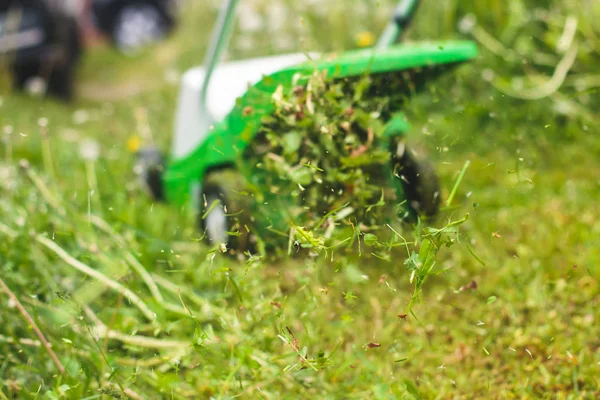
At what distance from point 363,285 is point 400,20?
34.9 inches

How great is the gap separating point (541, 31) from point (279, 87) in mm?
1895

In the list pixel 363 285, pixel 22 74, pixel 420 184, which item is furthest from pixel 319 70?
pixel 22 74

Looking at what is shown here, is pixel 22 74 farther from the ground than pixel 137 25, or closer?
farther from the ground

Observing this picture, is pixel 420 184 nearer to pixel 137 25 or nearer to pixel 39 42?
pixel 39 42

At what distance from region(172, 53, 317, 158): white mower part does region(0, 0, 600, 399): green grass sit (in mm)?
251

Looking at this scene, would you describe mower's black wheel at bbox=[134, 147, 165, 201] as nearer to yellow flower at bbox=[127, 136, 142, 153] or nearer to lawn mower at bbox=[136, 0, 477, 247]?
lawn mower at bbox=[136, 0, 477, 247]

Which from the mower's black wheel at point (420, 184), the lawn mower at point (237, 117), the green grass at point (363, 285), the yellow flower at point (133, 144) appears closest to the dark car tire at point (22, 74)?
the green grass at point (363, 285)

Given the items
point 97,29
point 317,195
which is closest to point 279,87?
point 317,195

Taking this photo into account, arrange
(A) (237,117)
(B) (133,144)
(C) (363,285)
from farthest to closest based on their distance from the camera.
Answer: (B) (133,144), (C) (363,285), (A) (237,117)

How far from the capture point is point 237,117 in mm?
1562

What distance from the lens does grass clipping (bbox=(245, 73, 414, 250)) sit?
137cm

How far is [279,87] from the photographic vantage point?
1.39 metres

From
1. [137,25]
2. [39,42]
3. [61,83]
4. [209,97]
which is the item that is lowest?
[137,25]

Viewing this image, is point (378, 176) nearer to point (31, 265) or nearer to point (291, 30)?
point (31, 265)
